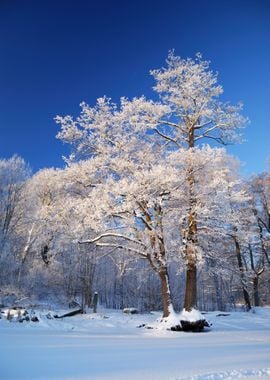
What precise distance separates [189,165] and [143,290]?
95.6 ft

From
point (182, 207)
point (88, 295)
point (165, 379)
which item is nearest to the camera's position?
point (165, 379)

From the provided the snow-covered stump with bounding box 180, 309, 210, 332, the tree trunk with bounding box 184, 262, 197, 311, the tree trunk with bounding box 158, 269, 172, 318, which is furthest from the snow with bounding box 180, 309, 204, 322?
the tree trunk with bounding box 158, 269, 172, 318

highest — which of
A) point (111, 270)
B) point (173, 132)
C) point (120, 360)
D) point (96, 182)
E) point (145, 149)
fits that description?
point (173, 132)

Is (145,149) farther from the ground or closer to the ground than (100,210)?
farther from the ground

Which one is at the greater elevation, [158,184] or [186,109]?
[186,109]

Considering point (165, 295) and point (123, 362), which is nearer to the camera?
point (123, 362)

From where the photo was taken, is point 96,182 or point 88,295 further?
point 88,295

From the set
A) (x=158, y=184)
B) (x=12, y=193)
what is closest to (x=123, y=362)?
(x=158, y=184)

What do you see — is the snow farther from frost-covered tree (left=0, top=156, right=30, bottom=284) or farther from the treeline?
frost-covered tree (left=0, top=156, right=30, bottom=284)

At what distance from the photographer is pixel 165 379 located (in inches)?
169

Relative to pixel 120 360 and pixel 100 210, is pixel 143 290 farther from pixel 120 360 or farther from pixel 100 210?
pixel 120 360

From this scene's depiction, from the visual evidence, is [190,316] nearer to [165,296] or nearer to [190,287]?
[190,287]

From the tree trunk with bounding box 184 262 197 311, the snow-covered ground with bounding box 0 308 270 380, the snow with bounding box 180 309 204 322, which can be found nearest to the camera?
Answer: the snow-covered ground with bounding box 0 308 270 380

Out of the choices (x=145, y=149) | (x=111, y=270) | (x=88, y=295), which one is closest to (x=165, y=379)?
(x=145, y=149)
